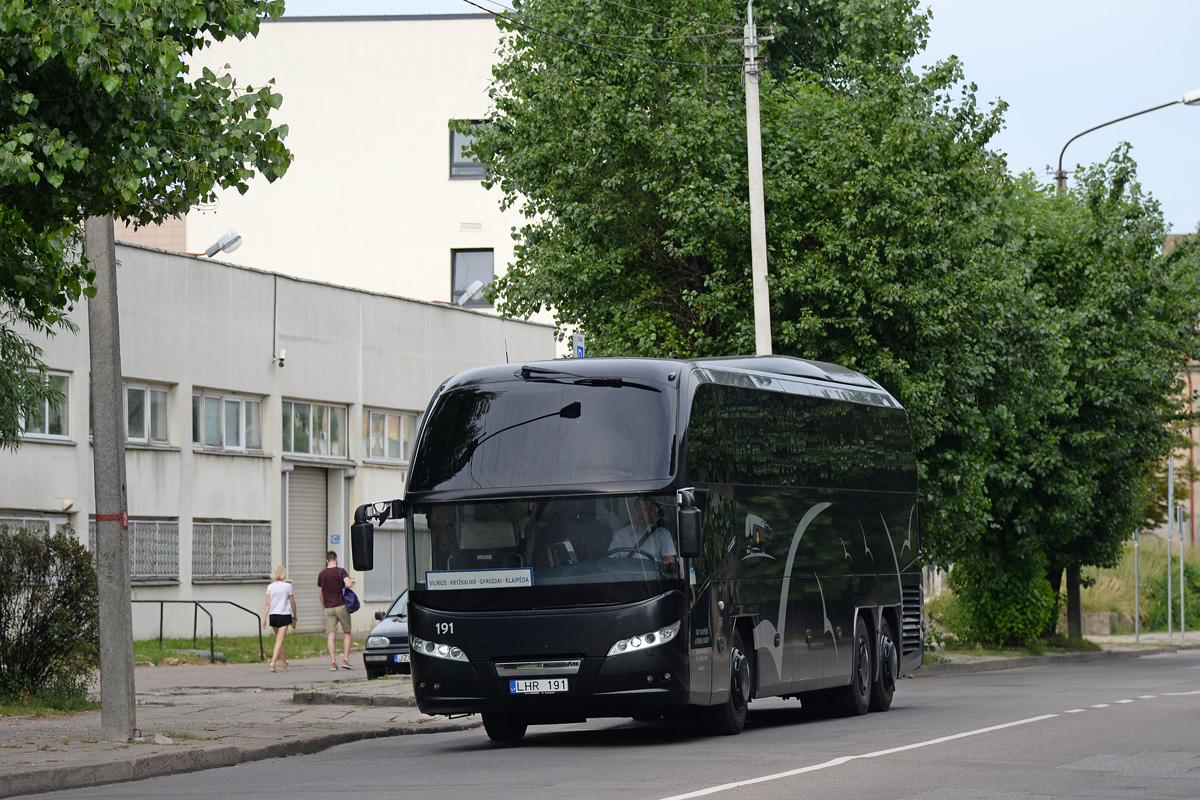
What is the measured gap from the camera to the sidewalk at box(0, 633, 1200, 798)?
1359 centimetres

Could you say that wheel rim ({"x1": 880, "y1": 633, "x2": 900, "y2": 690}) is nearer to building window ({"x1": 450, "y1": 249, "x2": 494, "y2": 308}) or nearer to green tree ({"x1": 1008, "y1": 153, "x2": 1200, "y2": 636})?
green tree ({"x1": 1008, "y1": 153, "x2": 1200, "y2": 636})

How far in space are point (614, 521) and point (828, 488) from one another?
13.9 feet

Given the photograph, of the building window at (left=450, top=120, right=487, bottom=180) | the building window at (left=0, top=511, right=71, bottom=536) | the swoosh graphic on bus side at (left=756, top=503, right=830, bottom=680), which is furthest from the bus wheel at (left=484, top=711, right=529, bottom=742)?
the building window at (left=450, top=120, right=487, bottom=180)

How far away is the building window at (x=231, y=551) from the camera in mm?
38938

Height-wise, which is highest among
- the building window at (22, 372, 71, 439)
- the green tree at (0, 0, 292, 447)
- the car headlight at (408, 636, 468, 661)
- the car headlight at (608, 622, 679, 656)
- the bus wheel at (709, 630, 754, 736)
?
the green tree at (0, 0, 292, 447)

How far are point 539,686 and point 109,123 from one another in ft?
20.3

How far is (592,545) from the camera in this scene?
15477 millimetres

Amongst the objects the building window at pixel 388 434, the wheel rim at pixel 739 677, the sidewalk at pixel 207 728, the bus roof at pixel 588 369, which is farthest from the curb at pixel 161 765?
the building window at pixel 388 434

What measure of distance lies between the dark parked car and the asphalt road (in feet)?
20.7

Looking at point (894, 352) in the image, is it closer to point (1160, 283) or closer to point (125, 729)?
point (1160, 283)

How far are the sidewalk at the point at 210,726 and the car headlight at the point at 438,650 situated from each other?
52.7 inches

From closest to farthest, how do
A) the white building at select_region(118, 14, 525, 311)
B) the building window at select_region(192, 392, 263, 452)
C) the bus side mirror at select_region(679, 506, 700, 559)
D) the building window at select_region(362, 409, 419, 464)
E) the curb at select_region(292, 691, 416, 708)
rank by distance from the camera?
the bus side mirror at select_region(679, 506, 700, 559)
the curb at select_region(292, 691, 416, 708)
the building window at select_region(192, 392, 263, 452)
the building window at select_region(362, 409, 419, 464)
the white building at select_region(118, 14, 525, 311)

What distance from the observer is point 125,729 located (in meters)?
15.4

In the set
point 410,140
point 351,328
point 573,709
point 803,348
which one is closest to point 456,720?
point 573,709
